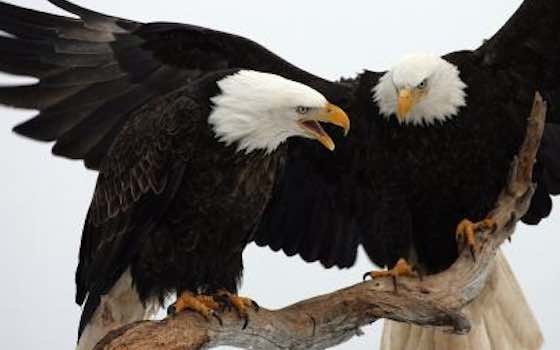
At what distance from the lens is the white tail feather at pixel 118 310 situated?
4305 millimetres

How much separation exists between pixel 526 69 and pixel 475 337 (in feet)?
4.56

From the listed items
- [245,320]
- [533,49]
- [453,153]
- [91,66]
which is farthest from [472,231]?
[91,66]

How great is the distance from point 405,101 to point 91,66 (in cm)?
159

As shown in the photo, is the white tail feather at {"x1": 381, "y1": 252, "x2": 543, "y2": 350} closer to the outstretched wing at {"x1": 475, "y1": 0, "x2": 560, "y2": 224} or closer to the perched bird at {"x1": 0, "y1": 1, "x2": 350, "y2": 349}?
the outstretched wing at {"x1": 475, "y1": 0, "x2": 560, "y2": 224}

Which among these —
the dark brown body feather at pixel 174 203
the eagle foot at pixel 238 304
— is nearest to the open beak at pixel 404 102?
the dark brown body feather at pixel 174 203

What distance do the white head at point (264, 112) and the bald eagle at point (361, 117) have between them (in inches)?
9.9

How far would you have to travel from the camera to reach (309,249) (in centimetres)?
524

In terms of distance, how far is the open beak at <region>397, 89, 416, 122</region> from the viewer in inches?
171

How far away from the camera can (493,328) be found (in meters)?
5.34

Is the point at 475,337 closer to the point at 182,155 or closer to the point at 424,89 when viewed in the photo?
the point at 424,89

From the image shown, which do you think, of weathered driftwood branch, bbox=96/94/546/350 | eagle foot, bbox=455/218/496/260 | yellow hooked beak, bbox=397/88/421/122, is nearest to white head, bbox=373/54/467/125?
yellow hooked beak, bbox=397/88/421/122

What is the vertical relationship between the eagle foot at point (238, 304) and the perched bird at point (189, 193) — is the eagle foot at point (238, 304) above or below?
below

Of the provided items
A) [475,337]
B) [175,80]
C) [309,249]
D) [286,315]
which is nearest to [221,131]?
[286,315]

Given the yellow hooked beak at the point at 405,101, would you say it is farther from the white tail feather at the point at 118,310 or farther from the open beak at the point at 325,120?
the white tail feather at the point at 118,310
